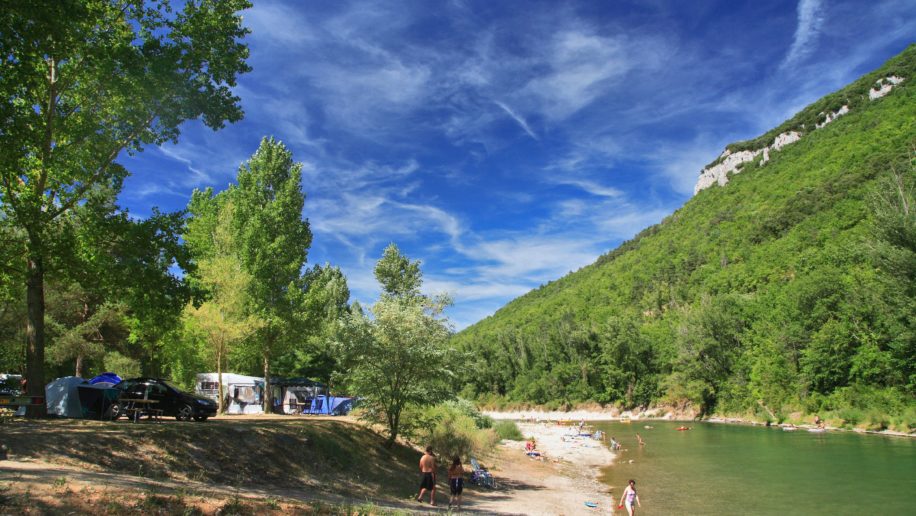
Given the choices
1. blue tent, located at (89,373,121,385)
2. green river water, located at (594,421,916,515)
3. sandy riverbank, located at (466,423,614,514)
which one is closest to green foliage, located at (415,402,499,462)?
sandy riverbank, located at (466,423,614,514)

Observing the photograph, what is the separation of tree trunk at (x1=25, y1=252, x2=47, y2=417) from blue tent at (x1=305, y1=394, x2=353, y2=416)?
21.7 meters

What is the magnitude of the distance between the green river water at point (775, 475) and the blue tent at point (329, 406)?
18.3 metres

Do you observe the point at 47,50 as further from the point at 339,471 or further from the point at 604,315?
the point at 604,315

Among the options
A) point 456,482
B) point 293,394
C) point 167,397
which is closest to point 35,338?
point 167,397

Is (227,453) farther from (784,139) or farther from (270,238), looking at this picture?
(784,139)

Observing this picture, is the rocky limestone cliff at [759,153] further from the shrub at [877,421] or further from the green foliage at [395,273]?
the green foliage at [395,273]

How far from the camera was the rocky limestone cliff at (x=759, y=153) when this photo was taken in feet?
361

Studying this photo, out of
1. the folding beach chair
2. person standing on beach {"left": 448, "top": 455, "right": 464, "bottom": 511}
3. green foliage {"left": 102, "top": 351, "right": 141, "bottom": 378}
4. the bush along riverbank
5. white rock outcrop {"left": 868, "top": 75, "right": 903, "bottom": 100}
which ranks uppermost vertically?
white rock outcrop {"left": 868, "top": 75, "right": 903, "bottom": 100}

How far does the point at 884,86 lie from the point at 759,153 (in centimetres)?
3752

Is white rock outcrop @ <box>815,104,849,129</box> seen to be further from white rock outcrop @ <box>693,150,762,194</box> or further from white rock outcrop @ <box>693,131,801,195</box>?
white rock outcrop @ <box>693,150,762,194</box>

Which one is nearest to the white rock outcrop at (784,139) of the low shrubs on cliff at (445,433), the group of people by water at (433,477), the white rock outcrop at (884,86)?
the white rock outcrop at (884,86)

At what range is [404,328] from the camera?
71.7 feet

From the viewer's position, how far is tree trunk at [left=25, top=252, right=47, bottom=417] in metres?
15.2

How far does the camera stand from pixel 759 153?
479 feet
